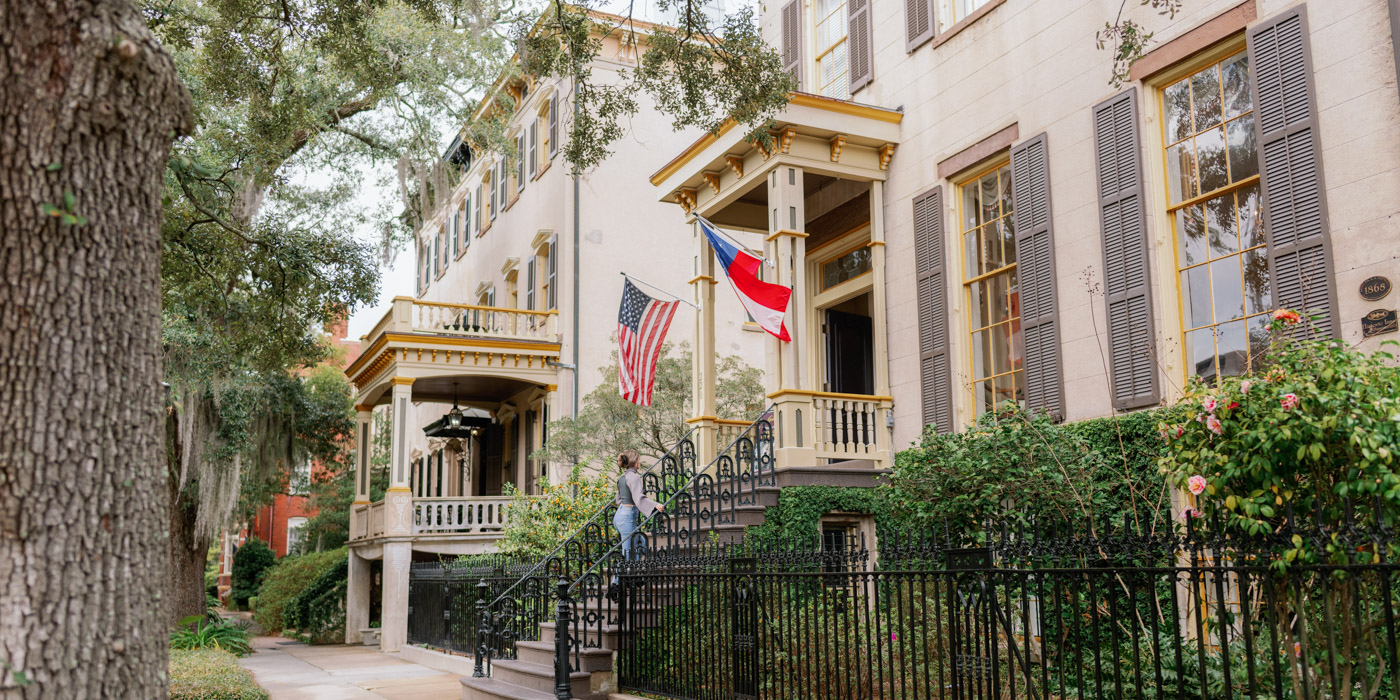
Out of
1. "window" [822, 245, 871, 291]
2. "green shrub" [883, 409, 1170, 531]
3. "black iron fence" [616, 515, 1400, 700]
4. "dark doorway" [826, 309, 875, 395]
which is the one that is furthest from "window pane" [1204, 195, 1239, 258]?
"dark doorway" [826, 309, 875, 395]

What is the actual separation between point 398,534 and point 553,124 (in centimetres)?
858

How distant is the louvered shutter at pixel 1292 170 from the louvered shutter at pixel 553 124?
48.7ft

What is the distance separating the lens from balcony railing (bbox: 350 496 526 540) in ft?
63.2

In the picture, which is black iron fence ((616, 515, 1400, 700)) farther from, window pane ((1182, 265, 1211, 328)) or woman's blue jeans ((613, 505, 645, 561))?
window pane ((1182, 265, 1211, 328))

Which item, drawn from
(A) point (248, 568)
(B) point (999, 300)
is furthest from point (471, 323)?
(A) point (248, 568)

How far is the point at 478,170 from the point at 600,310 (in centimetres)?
856

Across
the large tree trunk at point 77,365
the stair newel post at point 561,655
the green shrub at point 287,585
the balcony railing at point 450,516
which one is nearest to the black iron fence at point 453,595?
the balcony railing at point 450,516

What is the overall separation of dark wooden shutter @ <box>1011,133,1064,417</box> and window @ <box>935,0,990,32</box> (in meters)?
2.03

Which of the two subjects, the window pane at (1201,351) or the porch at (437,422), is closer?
the window pane at (1201,351)

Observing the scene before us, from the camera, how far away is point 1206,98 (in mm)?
9164

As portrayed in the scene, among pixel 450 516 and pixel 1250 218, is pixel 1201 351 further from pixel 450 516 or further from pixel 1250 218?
pixel 450 516

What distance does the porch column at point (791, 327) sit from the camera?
11656 millimetres

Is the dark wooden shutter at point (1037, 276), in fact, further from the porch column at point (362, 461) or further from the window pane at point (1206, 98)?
the porch column at point (362, 461)

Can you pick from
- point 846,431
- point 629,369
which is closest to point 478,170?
point 629,369
